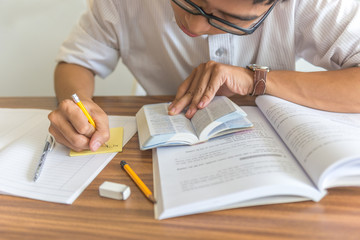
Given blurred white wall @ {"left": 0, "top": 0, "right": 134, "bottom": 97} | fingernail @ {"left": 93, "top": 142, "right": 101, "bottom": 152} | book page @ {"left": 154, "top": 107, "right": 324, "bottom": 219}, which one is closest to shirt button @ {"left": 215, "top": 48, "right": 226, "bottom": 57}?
book page @ {"left": 154, "top": 107, "right": 324, "bottom": 219}

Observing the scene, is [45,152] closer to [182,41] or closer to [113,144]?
[113,144]

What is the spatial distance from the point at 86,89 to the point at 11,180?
19.2 inches

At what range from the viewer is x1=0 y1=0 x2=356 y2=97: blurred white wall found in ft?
6.19

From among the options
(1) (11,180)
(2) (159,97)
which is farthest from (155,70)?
(1) (11,180)

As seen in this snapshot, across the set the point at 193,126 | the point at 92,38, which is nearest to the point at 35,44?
the point at 92,38

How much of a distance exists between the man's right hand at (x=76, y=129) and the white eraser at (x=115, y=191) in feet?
0.51

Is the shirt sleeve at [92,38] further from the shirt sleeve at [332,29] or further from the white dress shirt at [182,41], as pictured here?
the shirt sleeve at [332,29]

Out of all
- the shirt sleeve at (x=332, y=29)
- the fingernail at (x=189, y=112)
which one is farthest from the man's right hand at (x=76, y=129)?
the shirt sleeve at (x=332, y=29)

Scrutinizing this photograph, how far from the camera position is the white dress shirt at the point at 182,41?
3.21 ft

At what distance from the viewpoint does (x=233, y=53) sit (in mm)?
1135

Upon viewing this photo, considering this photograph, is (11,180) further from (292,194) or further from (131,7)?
(131,7)

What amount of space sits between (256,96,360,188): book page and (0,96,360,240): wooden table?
5cm

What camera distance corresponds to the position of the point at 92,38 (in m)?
1.20

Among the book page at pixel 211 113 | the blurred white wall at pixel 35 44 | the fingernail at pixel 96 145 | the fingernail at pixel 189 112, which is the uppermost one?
the book page at pixel 211 113
